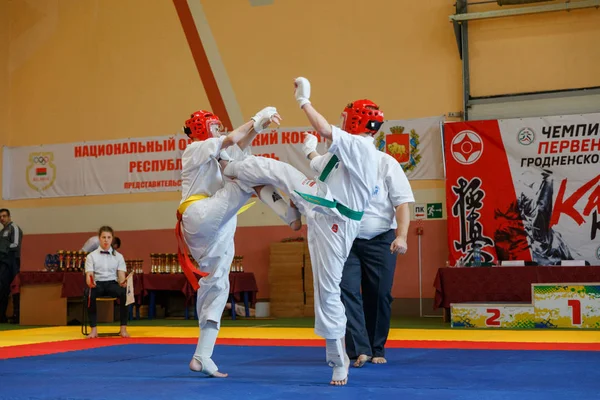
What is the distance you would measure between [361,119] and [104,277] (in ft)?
15.6

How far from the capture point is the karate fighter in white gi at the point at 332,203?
4273 millimetres

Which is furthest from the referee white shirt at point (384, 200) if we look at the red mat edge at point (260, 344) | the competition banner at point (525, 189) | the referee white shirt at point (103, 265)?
the competition banner at point (525, 189)

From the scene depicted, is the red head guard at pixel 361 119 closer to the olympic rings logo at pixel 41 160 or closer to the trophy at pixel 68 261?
the trophy at pixel 68 261

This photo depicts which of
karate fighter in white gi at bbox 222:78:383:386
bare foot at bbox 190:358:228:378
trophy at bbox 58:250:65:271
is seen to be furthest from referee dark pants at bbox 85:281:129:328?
karate fighter in white gi at bbox 222:78:383:386

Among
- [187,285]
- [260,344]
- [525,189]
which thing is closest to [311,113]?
[260,344]

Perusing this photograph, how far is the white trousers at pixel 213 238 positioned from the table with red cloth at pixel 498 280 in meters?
5.16

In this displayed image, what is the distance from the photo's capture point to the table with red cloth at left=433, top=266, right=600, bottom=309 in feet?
29.5

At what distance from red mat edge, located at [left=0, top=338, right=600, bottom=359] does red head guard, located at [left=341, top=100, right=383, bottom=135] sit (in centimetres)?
249

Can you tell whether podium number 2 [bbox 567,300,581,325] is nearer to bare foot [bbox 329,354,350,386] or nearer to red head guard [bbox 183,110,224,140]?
bare foot [bbox 329,354,350,386]

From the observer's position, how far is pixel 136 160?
13094mm

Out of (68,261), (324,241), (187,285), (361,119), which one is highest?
(361,119)

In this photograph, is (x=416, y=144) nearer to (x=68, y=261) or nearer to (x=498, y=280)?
(x=498, y=280)

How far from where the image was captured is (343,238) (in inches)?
173

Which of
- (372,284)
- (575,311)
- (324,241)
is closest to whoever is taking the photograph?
(324,241)
